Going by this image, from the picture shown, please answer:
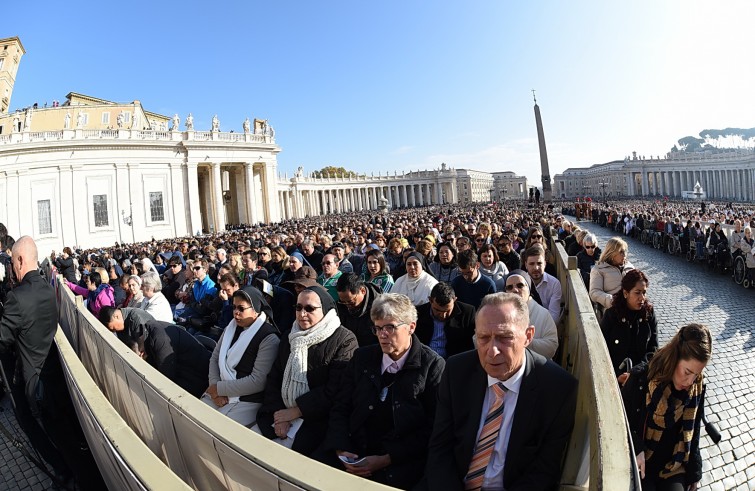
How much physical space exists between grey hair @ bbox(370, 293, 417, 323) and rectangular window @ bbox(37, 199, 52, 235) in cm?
4083

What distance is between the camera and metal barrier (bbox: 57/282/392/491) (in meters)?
1.46

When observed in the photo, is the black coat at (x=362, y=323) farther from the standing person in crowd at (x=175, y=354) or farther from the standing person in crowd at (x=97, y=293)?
the standing person in crowd at (x=97, y=293)

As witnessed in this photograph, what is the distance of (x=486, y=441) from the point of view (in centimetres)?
219

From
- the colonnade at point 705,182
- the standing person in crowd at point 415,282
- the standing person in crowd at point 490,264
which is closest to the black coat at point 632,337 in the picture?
the standing person in crowd at point 415,282

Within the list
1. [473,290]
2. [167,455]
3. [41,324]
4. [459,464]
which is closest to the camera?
[459,464]

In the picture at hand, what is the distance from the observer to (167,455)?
252 centimetres

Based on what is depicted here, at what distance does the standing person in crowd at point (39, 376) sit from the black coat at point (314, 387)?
2124 millimetres

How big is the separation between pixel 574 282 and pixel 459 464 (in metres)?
2.50

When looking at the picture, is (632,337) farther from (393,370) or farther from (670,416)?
(393,370)

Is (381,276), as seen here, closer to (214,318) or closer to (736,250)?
(214,318)

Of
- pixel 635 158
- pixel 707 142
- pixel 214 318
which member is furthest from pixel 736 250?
pixel 707 142

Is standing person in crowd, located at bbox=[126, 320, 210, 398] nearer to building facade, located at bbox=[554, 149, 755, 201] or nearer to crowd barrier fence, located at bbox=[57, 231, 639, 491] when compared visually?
crowd barrier fence, located at bbox=[57, 231, 639, 491]

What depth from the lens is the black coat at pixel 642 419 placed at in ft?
9.45

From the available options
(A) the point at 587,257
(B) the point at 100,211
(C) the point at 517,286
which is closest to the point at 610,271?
(C) the point at 517,286
